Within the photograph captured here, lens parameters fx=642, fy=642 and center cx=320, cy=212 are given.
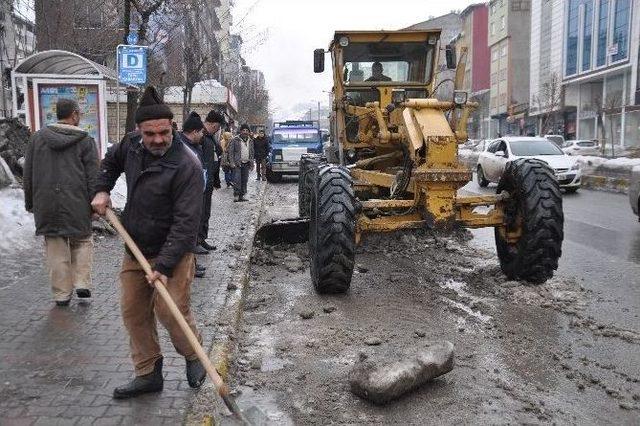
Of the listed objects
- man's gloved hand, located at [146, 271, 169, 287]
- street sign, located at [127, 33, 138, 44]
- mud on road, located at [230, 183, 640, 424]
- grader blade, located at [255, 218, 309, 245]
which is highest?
street sign, located at [127, 33, 138, 44]

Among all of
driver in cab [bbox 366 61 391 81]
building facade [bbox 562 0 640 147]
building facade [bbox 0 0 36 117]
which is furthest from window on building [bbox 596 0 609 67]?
driver in cab [bbox 366 61 391 81]

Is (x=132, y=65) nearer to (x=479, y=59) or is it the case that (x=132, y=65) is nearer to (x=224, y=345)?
(x=224, y=345)

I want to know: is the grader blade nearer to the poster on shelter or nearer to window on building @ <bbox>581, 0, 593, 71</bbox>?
the poster on shelter

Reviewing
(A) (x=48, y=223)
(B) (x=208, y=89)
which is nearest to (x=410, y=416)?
(A) (x=48, y=223)

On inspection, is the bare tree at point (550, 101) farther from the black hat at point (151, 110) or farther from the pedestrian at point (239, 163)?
the black hat at point (151, 110)

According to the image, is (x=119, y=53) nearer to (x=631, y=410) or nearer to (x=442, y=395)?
(x=442, y=395)

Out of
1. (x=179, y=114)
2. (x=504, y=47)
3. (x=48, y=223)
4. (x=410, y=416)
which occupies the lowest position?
(x=410, y=416)

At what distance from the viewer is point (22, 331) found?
5.05 meters

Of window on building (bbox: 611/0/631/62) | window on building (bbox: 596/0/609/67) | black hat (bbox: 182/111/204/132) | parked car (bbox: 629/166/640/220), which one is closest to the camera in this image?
black hat (bbox: 182/111/204/132)

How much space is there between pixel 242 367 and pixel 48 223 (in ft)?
7.68

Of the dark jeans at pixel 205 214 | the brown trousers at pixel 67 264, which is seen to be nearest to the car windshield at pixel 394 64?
the dark jeans at pixel 205 214

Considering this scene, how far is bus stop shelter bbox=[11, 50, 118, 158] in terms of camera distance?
10562 millimetres

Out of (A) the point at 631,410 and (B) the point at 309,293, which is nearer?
(A) the point at 631,410

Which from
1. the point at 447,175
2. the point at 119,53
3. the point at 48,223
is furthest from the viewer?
the point at 119,53
